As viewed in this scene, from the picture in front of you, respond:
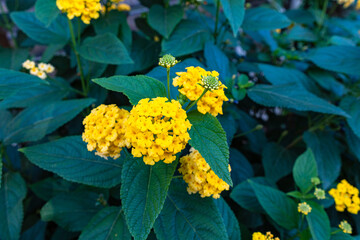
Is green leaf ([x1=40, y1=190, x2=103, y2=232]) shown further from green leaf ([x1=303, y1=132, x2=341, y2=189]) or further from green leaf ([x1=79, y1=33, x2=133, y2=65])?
green leaf ([x1=303, y1=132, x2=341, y2=189])

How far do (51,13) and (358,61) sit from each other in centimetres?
168

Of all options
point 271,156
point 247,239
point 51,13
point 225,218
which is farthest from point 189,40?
point 247,239

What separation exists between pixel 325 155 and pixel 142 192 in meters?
1.25

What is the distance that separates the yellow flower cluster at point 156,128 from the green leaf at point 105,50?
0.67 metres

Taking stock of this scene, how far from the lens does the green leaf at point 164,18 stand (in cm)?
152

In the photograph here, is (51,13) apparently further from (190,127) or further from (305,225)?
(305,225)

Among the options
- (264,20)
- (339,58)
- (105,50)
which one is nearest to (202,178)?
(105,50)

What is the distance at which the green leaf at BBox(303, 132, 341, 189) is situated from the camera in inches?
60.4

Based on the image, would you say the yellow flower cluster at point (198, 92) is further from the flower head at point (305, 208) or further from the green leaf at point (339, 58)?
the green leaf at point (339, 58)

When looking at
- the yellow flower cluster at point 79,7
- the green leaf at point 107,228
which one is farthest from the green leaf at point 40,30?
the green leaf at point 107,228

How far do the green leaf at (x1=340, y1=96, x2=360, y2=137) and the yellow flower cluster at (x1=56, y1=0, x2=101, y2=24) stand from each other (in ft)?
4.64

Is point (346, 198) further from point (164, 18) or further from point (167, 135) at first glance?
point (164, 18)

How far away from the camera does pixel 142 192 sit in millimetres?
803

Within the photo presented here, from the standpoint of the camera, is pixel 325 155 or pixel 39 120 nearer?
pixel 39 120
